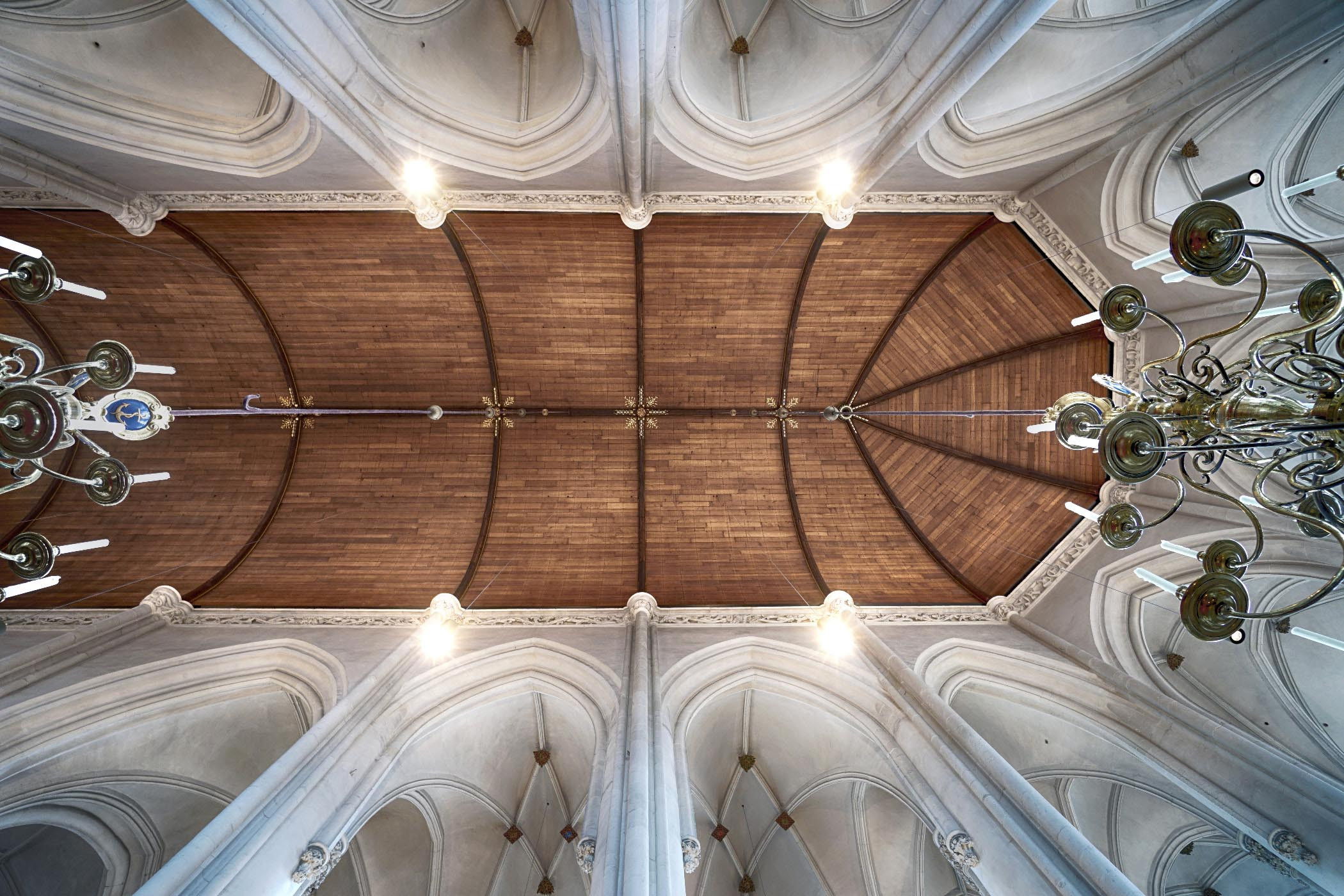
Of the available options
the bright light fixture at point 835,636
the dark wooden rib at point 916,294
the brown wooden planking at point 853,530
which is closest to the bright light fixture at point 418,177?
the brown wooden planking at point 853,530

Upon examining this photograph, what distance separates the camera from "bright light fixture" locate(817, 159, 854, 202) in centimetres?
701

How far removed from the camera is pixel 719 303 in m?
9.31

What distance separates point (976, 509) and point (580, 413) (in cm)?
657

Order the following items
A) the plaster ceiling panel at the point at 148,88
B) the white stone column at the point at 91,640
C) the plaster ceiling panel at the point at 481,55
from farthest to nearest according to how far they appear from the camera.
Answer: the plaster ceiling panel at the point at 481,55 → the white stone column at the point at 91,640 → the plaster ceiling panel at the point at 148,88

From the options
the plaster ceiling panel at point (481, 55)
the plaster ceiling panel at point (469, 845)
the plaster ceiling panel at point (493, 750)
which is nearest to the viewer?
the plaster ceiling panel at point (481, 55)

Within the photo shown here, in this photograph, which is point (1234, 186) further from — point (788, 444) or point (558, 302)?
point (558, 302)

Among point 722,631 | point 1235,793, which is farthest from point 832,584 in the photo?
point 1235,793

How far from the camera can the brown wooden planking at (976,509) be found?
30.0 ft

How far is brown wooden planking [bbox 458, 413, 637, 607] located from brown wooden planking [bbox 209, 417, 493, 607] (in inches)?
19.6

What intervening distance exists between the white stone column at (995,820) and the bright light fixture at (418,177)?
8.04 metres

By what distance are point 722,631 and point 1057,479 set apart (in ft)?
18.1

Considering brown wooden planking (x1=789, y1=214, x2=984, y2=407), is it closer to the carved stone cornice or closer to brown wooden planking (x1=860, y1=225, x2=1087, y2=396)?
brown wooden planking (x1=860, y1=225, x2=1087, y2=396)

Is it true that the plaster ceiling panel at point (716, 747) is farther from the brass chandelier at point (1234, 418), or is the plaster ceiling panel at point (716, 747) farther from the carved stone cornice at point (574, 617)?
the brass chandelier at point (1234, 418)

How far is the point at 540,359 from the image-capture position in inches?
380
